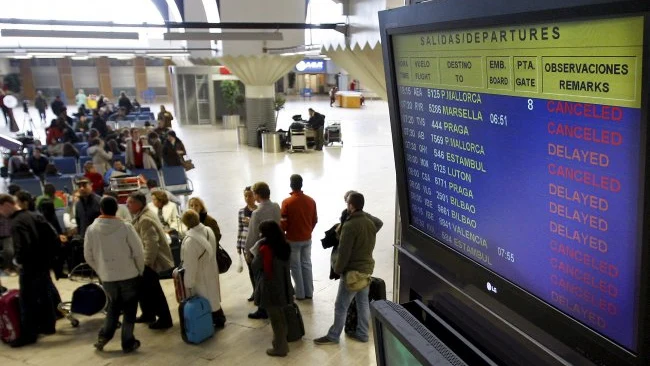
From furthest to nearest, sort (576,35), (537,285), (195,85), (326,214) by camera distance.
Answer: (195,85) → (326,214) → (537,285) → (576,35)

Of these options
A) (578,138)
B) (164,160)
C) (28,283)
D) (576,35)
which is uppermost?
(576,35)

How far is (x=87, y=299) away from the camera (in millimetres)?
6121

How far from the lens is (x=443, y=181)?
76.3 inches

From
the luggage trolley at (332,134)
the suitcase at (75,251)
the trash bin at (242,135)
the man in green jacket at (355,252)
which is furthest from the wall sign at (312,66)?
the man in green jacket at (355,252)

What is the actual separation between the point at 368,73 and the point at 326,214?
3.06m

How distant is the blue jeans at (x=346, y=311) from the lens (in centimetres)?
549

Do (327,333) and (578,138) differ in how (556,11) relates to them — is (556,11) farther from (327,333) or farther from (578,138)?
(327,333)

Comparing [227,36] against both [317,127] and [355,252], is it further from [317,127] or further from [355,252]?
[317,127]

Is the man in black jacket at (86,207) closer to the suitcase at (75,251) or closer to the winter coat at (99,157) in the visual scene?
the suitcase at (75,251)

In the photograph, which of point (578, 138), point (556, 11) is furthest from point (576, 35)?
point (578, 138)

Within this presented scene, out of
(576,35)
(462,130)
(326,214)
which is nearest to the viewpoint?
(576,35)

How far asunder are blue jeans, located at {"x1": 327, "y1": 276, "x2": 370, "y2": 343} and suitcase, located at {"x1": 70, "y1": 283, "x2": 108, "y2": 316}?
2.65 metres

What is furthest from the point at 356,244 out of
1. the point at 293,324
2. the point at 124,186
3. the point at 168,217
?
the point at 124,186

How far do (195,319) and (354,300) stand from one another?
173 cm
